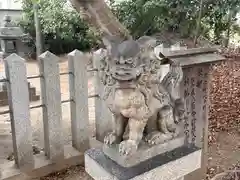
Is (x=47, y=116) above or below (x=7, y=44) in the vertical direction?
below

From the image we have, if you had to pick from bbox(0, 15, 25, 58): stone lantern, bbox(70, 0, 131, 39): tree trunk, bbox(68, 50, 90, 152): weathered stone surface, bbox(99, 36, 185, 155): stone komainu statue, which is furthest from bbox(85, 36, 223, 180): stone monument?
bbox(0, 15, 25, 58): stone lantern

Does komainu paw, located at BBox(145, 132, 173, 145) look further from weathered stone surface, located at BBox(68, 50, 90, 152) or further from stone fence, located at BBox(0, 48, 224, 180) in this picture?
weathered stone surface, located at BBox(68, 50, 90, 152)

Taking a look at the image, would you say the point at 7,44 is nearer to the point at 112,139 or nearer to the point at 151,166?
the point at 112,139

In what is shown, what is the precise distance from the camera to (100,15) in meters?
1.64

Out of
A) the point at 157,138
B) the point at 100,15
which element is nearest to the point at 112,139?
the point at 157,138

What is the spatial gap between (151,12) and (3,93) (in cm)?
331

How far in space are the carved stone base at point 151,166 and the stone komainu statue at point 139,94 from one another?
0.10 meters

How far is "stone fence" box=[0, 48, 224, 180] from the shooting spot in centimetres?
275

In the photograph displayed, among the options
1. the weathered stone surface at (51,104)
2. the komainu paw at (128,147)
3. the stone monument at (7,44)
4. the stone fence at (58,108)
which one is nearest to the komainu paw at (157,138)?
the komainu paw at (128,147)

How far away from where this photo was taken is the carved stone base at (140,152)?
1702 millimetres

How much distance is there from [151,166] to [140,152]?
0.10 metres

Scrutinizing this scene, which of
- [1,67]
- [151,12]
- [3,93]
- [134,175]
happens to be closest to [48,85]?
[134,175]

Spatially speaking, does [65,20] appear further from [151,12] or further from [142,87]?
[142,87]

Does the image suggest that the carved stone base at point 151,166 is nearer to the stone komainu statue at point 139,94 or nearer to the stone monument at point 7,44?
the stone komainu statue at point 139,94
